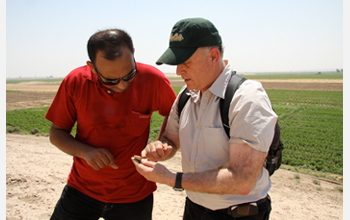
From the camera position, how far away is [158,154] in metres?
1.92

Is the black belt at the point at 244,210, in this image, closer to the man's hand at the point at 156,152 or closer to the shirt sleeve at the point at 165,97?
the man's hand at the point at 156,152

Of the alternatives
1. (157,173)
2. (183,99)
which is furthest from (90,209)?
(183,99)

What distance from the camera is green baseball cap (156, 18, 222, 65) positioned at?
1614 millimetres

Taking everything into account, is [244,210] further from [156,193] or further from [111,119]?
[156,193]

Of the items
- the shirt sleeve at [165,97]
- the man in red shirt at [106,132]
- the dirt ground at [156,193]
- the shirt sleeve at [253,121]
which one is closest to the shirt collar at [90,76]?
the man in red shirt at [106,132]

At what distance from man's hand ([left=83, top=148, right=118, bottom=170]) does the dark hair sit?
0.69m

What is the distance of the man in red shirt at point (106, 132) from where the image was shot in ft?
7.23

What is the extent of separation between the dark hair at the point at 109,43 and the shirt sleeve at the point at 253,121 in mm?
1000

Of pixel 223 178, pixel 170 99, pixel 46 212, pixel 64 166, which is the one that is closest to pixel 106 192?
pixel 170 99

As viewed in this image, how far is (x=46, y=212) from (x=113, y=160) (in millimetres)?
2789

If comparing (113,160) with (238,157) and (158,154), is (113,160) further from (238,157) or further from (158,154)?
(238,157)

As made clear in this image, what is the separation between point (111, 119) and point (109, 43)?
1.98ft

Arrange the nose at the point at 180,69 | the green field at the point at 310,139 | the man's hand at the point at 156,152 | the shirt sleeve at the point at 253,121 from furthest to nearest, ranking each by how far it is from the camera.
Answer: the green field at the point at 310,139 < the man's hand at the point at 156,152 < the nose at the point at 180,69 < the shirt sleeve at the point at 253,121

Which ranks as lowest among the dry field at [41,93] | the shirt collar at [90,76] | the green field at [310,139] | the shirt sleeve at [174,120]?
the dry field at [41,93]
